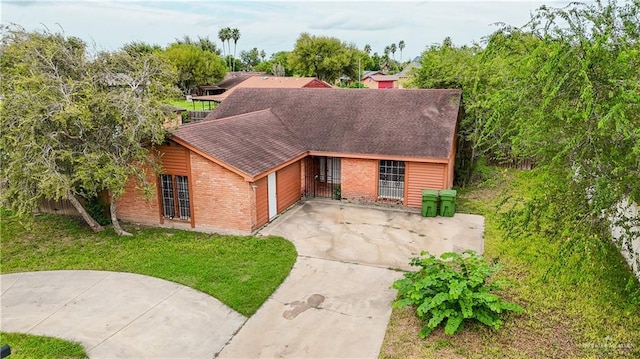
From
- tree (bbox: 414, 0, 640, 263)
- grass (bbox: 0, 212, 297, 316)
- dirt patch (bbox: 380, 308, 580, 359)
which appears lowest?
grass (bbox: 0, 212, 297, 316)

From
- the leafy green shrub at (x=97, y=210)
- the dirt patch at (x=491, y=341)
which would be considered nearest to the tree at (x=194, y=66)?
the leafy green shrub at (x=97, y=210)

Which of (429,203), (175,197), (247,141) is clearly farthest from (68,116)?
(429,203)

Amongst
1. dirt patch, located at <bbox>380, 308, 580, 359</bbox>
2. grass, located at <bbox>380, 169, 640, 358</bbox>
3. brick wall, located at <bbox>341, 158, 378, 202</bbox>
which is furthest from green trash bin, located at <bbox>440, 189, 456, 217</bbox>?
dirt patch, located at <bbox>380, 308, 580, 359</bbox>

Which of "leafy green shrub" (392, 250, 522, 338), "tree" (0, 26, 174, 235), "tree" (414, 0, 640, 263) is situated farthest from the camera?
"tree" (0, 26, 174, 235)

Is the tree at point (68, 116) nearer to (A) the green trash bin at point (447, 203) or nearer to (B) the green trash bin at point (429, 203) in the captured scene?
(B) the green trash bin at point (429, 203)

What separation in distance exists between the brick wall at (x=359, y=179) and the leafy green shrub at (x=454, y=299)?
305 inches

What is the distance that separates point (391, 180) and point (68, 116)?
34.3 feet

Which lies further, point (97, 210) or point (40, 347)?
point (97, 210)

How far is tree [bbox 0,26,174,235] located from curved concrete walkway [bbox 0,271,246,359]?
2.23m

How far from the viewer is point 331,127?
17.7 m

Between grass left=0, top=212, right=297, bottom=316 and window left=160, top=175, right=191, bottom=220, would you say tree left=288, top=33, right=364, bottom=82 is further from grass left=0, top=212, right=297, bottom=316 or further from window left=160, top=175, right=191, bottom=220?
grass left=0, top=212, right=297, bottom=316

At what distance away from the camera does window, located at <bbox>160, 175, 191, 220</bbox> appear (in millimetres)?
13695

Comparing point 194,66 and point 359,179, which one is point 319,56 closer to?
point 194,66

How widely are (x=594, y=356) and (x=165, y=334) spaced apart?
7411 millimetres
